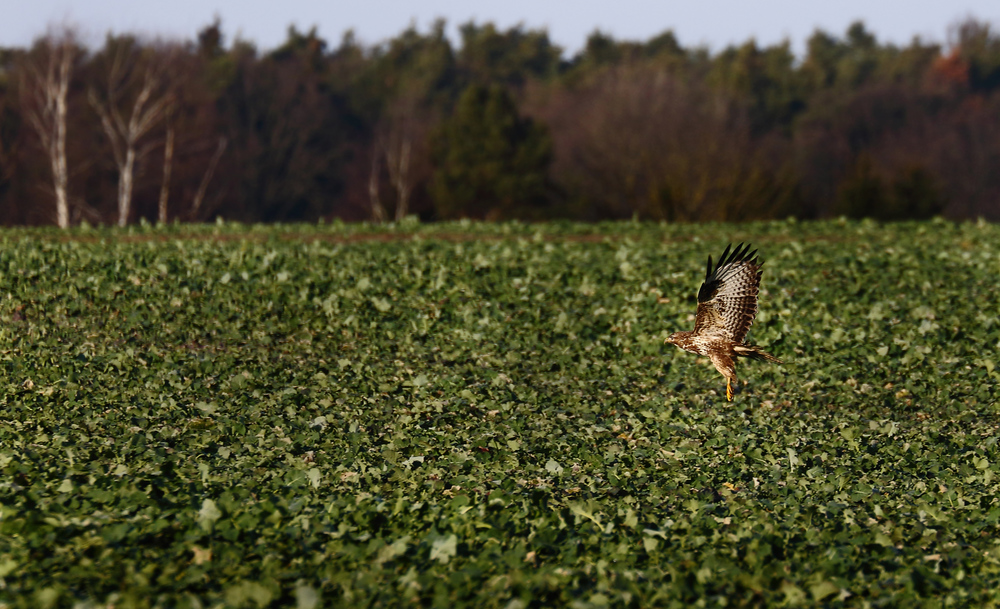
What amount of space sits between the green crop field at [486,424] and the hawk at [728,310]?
4.36 feet

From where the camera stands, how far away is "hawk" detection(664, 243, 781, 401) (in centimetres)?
1056

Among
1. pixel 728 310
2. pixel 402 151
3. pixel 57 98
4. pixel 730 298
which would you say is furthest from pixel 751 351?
pixel 402 151

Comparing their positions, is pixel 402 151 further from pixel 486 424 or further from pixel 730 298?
pixel 730 298

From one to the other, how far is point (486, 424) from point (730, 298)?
367 centimetres

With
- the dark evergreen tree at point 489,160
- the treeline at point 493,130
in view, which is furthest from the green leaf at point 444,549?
the dark evergreen tree at point 489,160

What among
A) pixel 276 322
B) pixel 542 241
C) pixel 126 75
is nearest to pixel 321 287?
pixel 276 322

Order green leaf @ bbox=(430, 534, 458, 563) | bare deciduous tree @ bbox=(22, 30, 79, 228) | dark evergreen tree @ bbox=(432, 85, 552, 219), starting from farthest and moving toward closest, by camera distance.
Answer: dark evergreen tree @ bbox=(432, 85, 552, 219) → bare deciduous tree @ bbox=(22, 30, 79, 228) → green leaf @ bbox=(430, 534, 458, 563)

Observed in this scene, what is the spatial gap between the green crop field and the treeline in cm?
Answer: 1990

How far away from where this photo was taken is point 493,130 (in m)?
62.6

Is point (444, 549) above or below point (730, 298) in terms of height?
below

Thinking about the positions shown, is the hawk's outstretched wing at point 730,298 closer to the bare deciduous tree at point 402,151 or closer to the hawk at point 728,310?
the hawk at point 728,310

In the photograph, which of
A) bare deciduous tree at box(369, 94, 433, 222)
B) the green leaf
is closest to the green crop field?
the green leaf

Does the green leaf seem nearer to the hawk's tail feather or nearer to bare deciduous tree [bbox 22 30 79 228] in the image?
the hawk's tail feather

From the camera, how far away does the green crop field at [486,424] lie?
7.59 m
